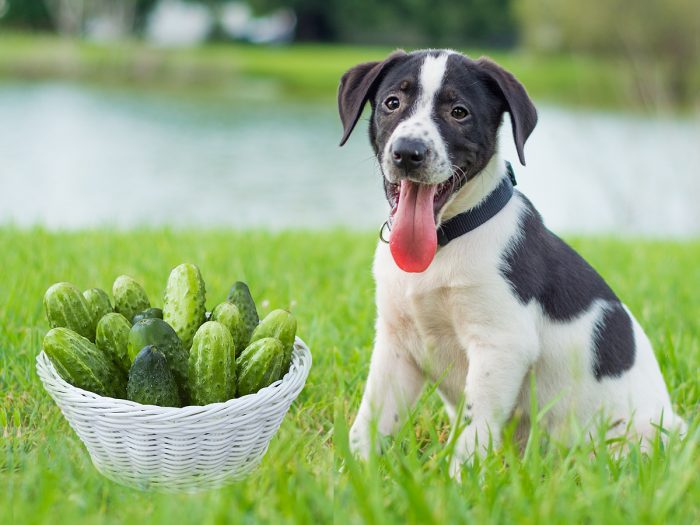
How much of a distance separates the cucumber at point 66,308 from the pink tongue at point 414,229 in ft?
4.09

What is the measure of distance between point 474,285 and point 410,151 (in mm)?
563

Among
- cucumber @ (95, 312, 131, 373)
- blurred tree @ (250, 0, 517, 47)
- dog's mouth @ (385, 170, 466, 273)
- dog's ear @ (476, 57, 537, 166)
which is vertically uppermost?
dog's ear @ (476, 57, 537, 166)

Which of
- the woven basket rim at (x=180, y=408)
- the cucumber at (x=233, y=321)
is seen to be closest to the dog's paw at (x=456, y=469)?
the woven basket rim at (x=180, y=408)

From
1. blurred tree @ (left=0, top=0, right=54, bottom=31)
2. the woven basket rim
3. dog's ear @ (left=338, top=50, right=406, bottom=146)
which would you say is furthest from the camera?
blurred tree @ (left=0, top=0, right=54, bottom=31)

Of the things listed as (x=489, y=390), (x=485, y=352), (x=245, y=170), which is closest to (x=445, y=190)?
(x=485, y=352)

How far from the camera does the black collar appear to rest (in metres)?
3.12

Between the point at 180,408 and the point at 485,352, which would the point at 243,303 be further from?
the point at 485,352

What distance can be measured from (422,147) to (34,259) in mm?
3449

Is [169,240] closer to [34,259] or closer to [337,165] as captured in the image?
[34,259]

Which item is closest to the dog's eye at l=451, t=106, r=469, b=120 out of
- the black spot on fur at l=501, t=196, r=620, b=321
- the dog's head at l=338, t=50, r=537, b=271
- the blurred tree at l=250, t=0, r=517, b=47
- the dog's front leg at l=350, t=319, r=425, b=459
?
the dog's head at l=338, t=50, r=537, b=271

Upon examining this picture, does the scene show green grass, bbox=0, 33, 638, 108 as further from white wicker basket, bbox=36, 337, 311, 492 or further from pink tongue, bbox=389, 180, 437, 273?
white wicker basket, bbox=36, 337, 311, 492

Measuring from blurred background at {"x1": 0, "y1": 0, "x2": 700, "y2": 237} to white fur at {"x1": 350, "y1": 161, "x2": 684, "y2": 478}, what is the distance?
2.06ft

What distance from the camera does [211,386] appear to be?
284 cm

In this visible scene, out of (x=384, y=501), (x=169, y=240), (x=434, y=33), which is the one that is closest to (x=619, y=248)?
(x=169, y=240)
